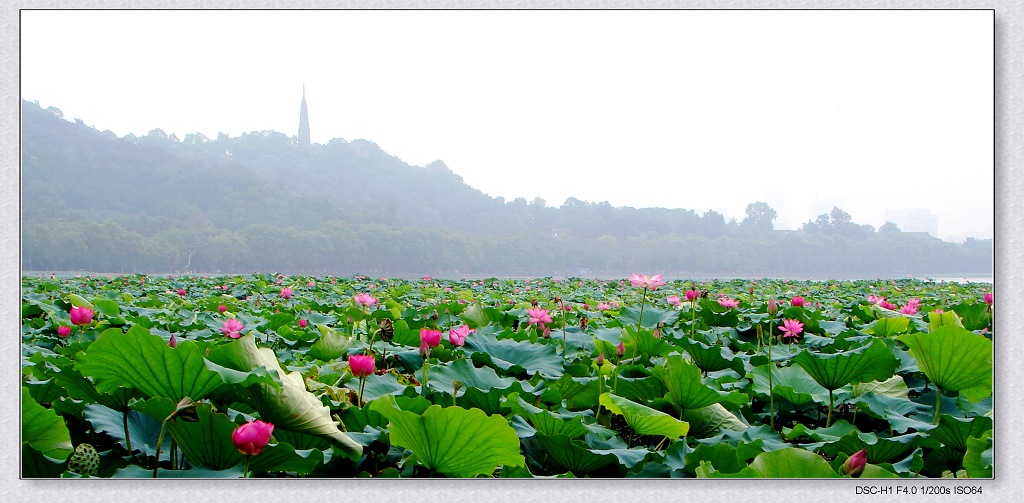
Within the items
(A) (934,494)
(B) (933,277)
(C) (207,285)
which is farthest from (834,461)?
(C) (207,285)

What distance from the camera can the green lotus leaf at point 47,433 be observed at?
3.53ft

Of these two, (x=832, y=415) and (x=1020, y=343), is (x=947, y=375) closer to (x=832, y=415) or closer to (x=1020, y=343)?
(x=832, y=415)

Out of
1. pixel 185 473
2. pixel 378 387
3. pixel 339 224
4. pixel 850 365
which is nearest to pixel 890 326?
pixel 850 365

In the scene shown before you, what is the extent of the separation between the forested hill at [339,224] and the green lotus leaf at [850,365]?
27.9 inches

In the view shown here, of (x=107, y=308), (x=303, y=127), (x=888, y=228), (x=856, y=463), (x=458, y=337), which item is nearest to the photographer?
(x=856, y=463)

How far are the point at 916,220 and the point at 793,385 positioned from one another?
4.53 feet

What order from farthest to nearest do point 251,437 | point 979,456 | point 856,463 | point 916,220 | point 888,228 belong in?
point 888,228 < point 916,220 < point 979,456 < point 856,463 < point 251,437

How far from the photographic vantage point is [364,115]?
3.66 m

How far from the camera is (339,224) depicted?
8.40m

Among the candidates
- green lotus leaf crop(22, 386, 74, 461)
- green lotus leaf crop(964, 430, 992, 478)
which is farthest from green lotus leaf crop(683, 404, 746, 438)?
green lotus leaf crop(22, 386, 74, 461)

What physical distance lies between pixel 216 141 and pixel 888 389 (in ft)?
14.7

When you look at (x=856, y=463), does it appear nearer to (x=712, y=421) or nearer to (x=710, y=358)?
(x=712, y=421)

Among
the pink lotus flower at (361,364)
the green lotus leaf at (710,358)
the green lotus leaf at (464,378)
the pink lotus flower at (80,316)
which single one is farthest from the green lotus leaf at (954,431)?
the pink lotus flower at (80,316)

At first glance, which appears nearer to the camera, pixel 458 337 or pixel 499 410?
pixel 499 410
